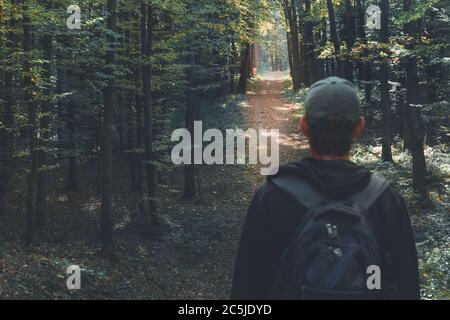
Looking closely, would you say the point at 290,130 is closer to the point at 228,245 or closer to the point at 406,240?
the point at 228,245

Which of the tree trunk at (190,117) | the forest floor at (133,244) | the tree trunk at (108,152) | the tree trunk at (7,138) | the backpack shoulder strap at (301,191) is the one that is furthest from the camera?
the tree trunk at (190,117)

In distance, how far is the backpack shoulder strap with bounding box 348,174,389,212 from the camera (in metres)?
2.58

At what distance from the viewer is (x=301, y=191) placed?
101 inches

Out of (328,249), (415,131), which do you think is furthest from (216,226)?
(328,249)

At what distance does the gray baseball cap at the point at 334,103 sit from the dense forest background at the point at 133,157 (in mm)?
10357

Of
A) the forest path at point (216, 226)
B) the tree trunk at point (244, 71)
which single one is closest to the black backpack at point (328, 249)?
the forest path at point (216, 226)

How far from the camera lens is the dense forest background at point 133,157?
15.2m

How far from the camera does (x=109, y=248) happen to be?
16.4 metres

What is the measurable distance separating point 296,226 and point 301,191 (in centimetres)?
18

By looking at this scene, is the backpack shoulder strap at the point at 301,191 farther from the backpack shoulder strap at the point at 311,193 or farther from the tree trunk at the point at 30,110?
the tree trunk at the point at 30,110

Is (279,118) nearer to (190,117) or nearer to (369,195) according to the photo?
(190,117)

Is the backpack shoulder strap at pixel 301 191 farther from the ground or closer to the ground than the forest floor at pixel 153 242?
farther from the ground

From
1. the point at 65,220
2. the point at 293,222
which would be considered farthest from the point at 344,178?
the point at 65,220

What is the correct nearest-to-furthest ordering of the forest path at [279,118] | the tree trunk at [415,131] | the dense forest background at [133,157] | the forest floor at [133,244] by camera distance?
the forest floor at [133,244] < the dense forest background at [133,157] < the tree trunk at [415,131] < the forest path at [279,118]
